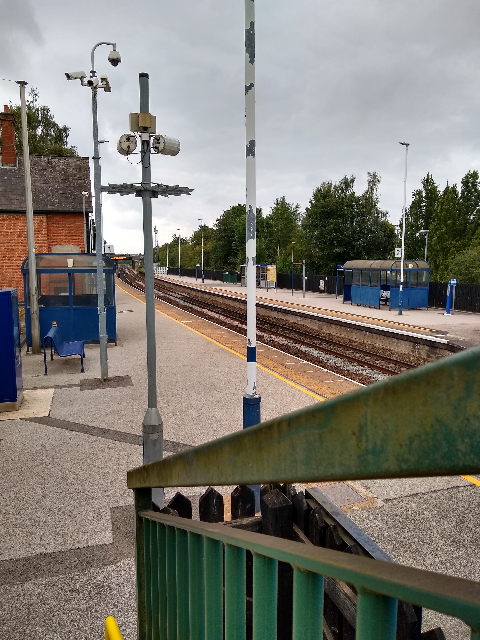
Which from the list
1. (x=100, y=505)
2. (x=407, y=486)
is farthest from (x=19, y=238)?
(x=407, y=486)

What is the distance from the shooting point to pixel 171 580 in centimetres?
183

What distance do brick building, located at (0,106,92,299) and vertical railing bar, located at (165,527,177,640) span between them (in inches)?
1010

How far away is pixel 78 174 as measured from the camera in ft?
98.8

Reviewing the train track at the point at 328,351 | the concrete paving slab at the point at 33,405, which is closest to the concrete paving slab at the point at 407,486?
the train track at the point at 328,351

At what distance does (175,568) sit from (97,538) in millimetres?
3363

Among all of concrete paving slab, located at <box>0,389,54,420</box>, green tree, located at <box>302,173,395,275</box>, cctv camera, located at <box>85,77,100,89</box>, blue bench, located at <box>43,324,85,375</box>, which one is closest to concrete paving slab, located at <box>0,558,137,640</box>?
concrete paving slab, located at <box>0,389,54,420</box>

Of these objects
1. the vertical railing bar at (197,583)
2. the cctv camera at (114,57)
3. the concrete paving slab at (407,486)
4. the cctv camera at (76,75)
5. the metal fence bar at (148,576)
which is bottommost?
the concrete paving slab at (407,486)

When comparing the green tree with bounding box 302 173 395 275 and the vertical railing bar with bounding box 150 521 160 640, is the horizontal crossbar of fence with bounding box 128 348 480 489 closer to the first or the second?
the vertical railing bar with bounding box 150 521 160 640

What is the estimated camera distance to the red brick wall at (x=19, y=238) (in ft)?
86.0

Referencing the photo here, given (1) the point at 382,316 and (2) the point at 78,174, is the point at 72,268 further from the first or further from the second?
(2) the point at 78,174

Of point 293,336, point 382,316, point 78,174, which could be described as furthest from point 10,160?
point 382,316

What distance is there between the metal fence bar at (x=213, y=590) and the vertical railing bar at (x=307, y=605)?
0.42m

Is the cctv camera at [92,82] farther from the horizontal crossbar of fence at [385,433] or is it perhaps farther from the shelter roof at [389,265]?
the shelter roof at [389,265]

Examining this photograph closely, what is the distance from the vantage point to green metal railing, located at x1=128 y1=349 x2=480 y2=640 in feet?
2.35
